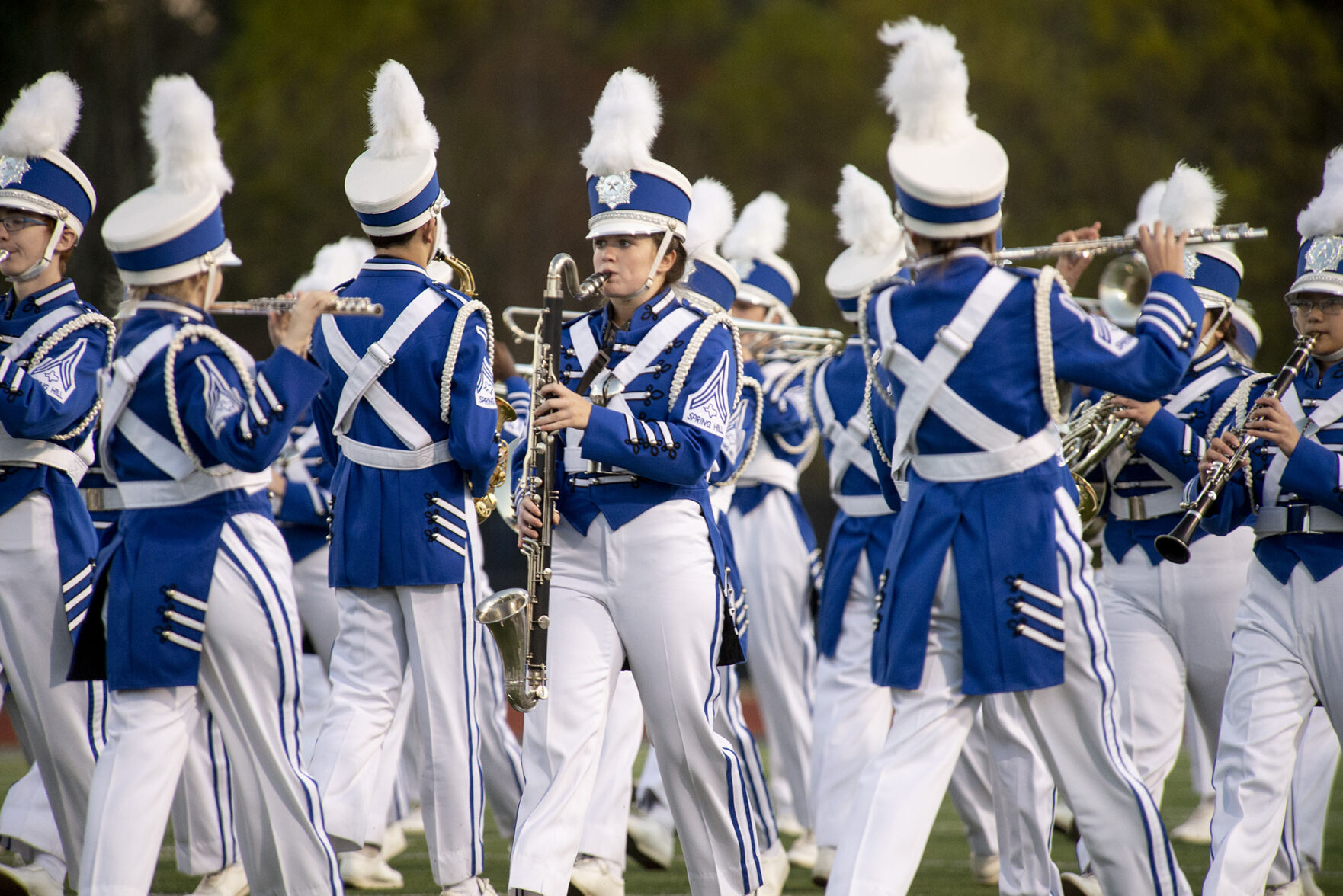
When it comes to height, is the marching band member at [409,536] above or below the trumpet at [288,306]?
below

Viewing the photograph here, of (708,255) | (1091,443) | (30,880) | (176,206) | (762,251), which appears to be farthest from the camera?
(762,251)

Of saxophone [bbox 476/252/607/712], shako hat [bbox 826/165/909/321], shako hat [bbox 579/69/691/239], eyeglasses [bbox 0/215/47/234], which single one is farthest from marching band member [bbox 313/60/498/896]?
shako hat [bbox 826/165/909/321]

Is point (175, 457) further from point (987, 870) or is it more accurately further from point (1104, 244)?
point (987, 870)

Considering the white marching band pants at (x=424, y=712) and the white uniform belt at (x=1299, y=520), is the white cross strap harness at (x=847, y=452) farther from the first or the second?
the white marching band pants at (x=424, y=712)

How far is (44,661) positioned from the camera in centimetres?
520

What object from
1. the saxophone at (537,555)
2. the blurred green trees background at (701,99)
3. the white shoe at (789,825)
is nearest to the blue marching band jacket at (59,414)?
the saxophone at (537,555)

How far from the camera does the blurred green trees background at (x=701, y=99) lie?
17.5 meters

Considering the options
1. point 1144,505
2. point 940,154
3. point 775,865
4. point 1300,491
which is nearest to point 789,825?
Answer: point 775,865

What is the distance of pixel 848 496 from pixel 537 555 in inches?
88.9

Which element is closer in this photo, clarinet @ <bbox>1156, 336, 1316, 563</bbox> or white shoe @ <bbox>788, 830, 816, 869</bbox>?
clarinet @ <bbox>1156, 336, 1316, 563</bbox>

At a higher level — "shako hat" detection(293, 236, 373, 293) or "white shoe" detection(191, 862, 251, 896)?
"shako hat" detection(293, 236, 373, 293)

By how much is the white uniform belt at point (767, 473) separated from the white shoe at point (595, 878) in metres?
2.40

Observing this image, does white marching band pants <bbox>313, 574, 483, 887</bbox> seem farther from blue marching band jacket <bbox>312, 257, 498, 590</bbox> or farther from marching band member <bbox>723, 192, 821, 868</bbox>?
marching band member <bbox>723, 192, 821, 868</bbox>

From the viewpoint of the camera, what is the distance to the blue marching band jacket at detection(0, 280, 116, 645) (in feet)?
16.5
